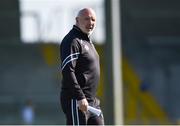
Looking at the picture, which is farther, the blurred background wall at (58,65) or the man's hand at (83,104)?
the blurred background wall at (58,65)

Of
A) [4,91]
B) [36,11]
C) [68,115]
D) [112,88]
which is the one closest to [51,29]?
[36,11]

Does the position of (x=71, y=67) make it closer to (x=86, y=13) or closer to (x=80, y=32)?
(x=80, y=32)

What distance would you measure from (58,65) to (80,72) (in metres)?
18.8

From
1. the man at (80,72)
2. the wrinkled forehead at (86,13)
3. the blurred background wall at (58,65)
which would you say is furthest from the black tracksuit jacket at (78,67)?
the blurred background wall at (58,65)

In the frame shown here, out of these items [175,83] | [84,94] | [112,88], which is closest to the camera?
[84,94]

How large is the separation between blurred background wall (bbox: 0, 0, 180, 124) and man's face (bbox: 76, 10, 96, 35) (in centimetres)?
1770

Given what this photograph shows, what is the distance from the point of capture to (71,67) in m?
6.21

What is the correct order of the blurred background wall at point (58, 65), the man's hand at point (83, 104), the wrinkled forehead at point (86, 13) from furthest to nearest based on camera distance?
the blurred background wall at point (58, 65)
the wrinkled forehead at point (86, 13)
the man's hand at point (83, 104)

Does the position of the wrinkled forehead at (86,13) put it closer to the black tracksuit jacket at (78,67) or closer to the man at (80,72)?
the man at (80,72)

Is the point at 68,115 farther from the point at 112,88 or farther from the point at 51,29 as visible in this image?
the point at 51,29

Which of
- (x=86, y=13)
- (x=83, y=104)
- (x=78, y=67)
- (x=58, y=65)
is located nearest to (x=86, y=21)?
(x=86, y=13)

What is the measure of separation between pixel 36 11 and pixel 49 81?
2.42m

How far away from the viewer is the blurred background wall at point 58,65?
24.6m

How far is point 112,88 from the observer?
11.0 metres
